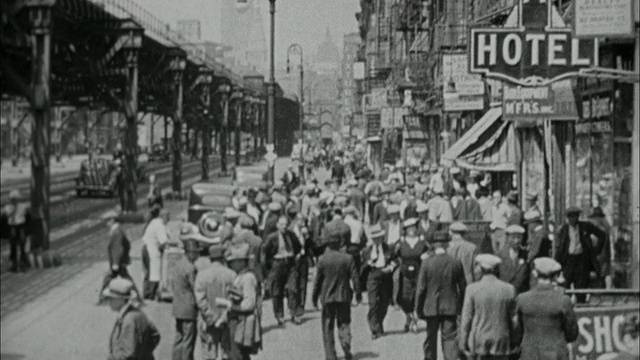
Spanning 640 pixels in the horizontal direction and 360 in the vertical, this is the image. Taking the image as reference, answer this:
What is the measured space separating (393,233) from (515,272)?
3679mm

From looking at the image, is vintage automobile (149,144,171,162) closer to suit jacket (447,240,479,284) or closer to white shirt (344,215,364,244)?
white shirt (344,215,364,244)

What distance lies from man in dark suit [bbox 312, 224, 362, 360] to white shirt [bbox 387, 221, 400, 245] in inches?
110

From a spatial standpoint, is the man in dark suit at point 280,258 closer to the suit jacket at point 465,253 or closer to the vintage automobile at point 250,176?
the suit jacket at point 465,253

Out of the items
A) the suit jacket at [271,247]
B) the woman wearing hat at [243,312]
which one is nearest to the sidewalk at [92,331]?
the suit jacket at [271,247]

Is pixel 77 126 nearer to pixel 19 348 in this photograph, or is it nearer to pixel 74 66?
pixel 19 348

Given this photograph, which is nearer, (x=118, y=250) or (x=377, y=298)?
(x=377, y=298)

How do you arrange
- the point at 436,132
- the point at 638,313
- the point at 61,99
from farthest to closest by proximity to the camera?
the point at 436,132, the point at 61,99, the point at 638,313

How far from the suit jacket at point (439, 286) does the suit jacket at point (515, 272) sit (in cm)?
91

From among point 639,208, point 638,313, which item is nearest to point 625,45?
point 639,208

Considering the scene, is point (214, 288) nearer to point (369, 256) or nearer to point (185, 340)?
point (185, 340)

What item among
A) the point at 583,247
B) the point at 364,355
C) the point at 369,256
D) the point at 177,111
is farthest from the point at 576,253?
the point at 177,111

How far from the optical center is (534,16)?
2050cm

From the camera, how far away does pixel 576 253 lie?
1537 centimetres

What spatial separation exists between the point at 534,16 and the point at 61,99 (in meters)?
9.49
